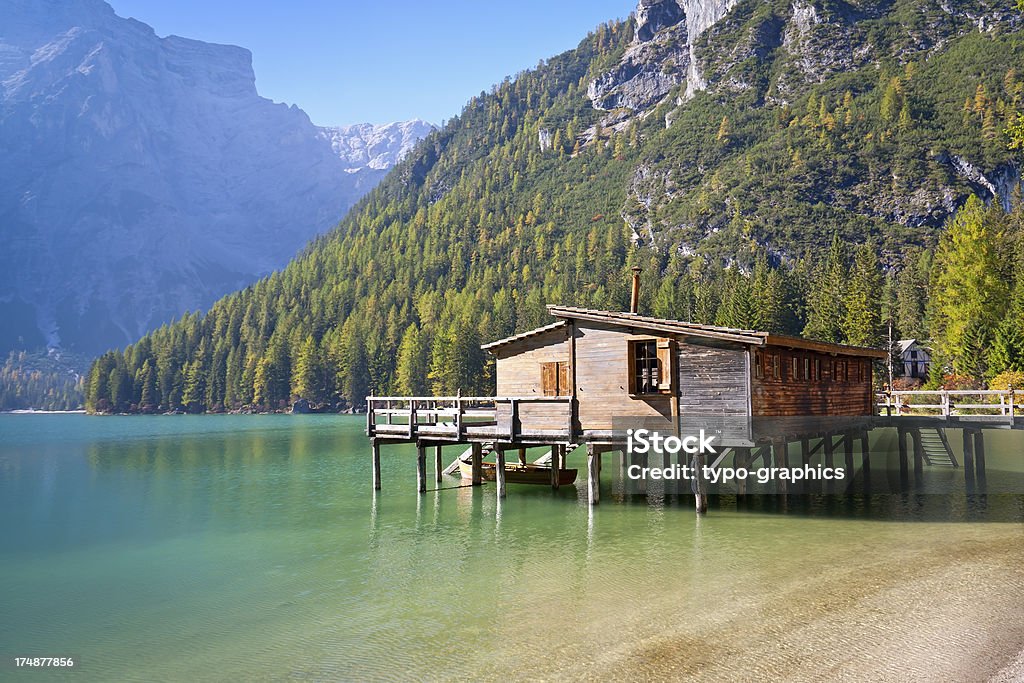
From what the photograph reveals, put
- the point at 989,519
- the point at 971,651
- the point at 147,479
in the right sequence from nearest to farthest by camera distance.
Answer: the point at 971,651 → the point at 989,519 → the point at 147,479

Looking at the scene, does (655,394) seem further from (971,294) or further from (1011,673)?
(971,294)

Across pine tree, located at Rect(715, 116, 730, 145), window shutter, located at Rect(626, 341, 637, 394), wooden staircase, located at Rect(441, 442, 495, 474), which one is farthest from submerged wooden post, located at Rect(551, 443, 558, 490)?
pine tree, located at Rect(715, 116, 730, 145)

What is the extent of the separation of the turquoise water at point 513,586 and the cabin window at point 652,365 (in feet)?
15.3

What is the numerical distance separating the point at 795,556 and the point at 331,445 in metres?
52.2

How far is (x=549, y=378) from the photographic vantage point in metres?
30.2

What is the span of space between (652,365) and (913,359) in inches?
3105

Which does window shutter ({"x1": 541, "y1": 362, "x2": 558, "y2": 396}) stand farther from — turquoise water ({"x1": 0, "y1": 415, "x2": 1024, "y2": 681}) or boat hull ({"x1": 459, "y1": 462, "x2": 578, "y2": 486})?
boat hull ({"x1": 459, "y1": 462, "x2": 578, "y2": 486})

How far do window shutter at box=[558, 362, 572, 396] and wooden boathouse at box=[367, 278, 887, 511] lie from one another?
0.04 meters

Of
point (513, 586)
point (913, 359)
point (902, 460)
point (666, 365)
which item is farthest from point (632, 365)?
point (913, 359)

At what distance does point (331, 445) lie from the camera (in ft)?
219

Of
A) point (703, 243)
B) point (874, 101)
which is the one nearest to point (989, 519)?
point (703, 243)

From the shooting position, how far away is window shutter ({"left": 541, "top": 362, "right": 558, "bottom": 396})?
98.4ft

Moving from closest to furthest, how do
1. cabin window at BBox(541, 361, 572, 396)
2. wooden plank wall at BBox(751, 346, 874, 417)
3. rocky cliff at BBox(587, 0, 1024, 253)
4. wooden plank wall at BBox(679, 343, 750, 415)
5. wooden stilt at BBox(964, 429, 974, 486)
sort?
wooden plank wall at BBox(679, 343, 750, 415), wooden plank wall at BBox(751, 346, 874, 417), cabin window at BBox(541, 361, 572, 396), wooden stilt at BBox(964, 429, 974, 486), rocky cliff at BBox(587, 0, 1024, 253)

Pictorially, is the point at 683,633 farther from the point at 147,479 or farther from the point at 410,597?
the point at 147,479
